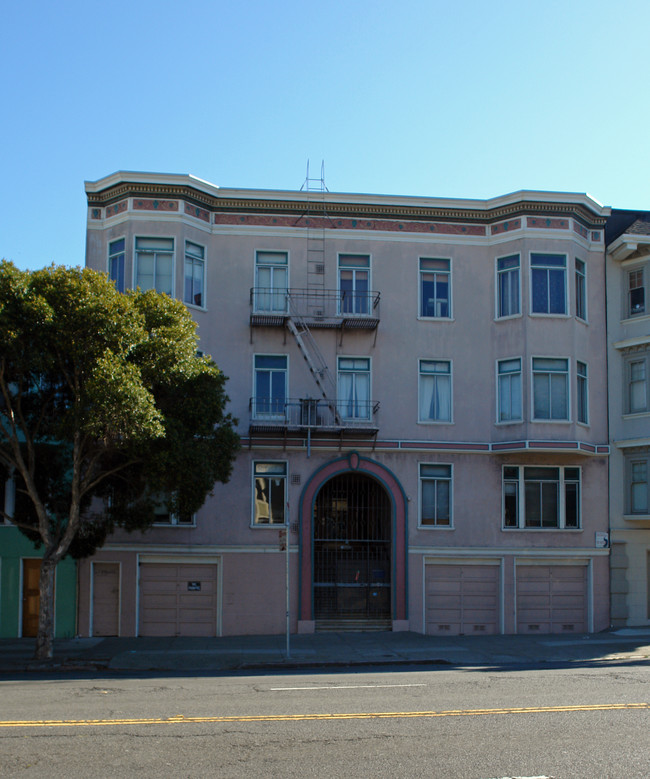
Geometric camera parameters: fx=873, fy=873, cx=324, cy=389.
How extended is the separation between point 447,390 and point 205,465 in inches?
383

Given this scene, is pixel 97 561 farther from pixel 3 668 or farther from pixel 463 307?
pixel 463 307

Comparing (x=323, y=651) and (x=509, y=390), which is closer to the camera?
(x=323, y=651)

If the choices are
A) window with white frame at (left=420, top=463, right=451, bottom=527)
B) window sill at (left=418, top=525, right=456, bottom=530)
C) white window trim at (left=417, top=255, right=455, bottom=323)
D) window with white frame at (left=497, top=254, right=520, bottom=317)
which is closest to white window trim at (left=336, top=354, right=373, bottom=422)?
white window trim at (left=417, top=255, right=455, bottom=323)

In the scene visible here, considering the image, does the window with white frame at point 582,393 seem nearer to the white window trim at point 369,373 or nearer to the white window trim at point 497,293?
the white window trim at point 497,293

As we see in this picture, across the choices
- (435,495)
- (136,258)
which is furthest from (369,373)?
(136,258)

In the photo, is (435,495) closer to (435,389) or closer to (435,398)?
(435,398)

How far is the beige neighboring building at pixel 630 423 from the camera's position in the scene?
26422 mm

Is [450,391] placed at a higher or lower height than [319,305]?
lower

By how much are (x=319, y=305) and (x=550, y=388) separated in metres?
7.31

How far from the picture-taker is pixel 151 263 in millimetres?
25266

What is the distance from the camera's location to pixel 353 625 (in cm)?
2517

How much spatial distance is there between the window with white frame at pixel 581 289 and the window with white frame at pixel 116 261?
1372 cm

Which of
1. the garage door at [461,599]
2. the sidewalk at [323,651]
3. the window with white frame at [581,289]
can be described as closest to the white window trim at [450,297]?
the window with white frame at [581,289]

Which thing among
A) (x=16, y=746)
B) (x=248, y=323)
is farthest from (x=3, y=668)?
(x=248, y=323)
